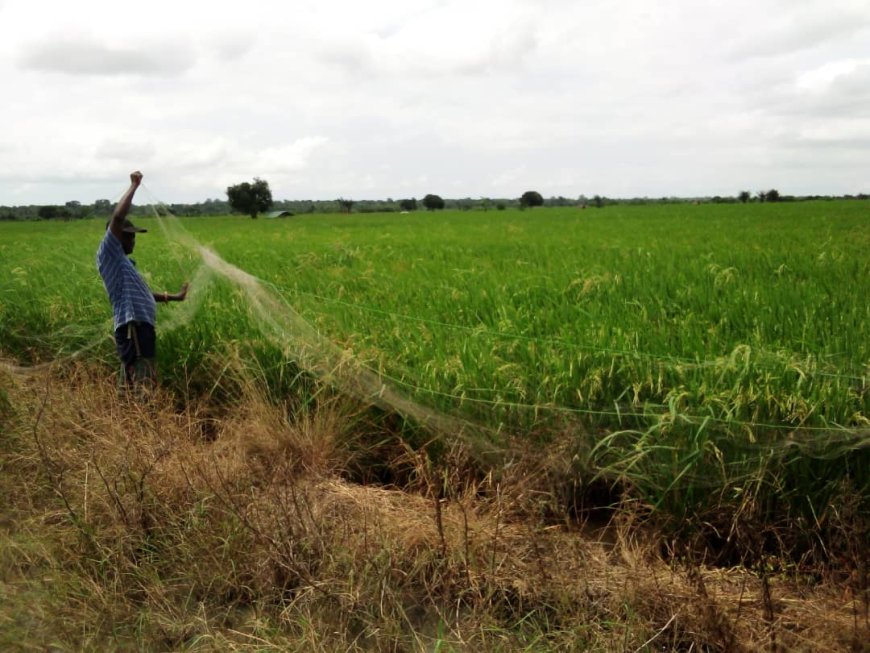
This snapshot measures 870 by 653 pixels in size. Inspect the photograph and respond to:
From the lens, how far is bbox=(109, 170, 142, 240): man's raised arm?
163 inches

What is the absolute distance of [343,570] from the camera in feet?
9.59

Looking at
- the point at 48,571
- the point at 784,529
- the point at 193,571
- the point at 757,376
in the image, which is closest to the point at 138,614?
the point at 193,571

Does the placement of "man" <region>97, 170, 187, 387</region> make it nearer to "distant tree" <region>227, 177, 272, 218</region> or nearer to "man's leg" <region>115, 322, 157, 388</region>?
"man's leg" <region>115, 322, 157, 388</region>

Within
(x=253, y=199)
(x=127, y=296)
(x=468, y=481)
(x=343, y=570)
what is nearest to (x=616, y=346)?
(x=468, y=481)

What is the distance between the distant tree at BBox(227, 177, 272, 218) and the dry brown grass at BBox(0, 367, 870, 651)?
33582 millimetres

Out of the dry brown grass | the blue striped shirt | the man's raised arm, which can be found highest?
the man's raised arm

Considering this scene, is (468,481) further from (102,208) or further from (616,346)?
(102,208)

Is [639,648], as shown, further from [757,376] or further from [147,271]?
[147,271]

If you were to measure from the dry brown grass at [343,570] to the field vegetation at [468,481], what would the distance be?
1 centimetres

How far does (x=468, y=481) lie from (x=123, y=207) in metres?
2.45

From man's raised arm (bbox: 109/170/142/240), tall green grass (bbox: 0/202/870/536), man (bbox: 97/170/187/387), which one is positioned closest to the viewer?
tall green grass (bbox: 0/202/870/536)

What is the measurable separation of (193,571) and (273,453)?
2.86ft

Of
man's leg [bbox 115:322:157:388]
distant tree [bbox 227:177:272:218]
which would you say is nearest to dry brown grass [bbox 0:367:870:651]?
man's leg [bbox 115:322:157:388]

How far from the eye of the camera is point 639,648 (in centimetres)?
238
